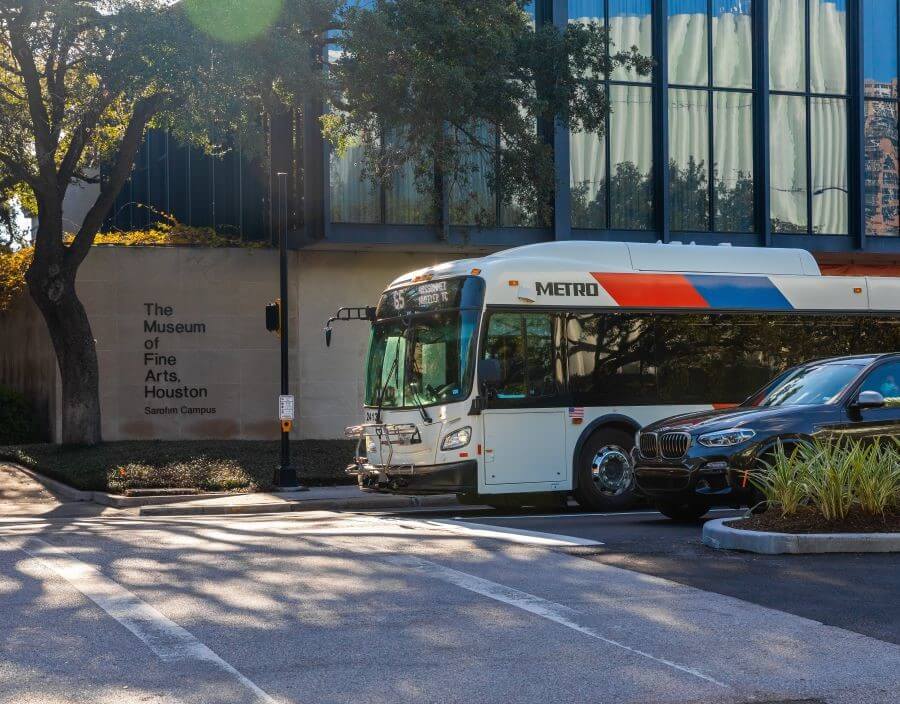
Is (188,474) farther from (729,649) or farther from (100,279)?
(729,649)

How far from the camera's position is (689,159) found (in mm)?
29625

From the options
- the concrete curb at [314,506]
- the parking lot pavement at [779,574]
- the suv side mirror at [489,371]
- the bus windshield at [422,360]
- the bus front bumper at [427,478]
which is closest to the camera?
the parking lot pavement at [779,574]

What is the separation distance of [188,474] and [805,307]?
33.1 feet

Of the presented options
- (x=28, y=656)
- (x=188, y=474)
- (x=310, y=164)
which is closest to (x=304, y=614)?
(x=28, y=656)

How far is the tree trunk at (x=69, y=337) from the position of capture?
77.8 ft

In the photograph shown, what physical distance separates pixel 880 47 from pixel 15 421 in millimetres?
21874

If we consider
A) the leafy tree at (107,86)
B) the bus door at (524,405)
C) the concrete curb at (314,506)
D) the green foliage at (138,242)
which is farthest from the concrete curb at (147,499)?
the green foliage at (138,242)

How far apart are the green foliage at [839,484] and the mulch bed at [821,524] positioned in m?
0.04

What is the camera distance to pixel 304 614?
325 inches

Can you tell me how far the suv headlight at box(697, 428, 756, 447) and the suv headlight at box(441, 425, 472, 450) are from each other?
3.25 m

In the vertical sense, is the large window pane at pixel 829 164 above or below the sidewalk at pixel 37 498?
above

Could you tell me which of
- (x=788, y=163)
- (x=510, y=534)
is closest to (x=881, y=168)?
(x=788, y=163)

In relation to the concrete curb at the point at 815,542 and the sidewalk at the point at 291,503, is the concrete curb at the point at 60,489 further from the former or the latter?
the concrete curb at the point at 815,542

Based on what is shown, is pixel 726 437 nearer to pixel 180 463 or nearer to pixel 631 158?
pixel 180 463
